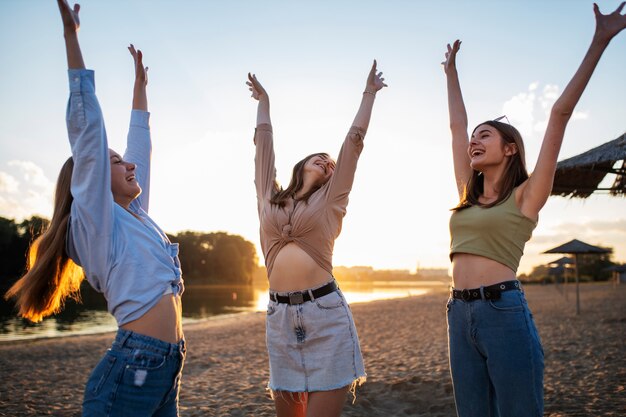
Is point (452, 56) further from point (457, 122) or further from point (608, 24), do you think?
point (608, 24)

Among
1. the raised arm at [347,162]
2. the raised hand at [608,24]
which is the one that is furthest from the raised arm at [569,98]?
the raised arm at [347,162]

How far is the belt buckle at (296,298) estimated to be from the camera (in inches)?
98.7

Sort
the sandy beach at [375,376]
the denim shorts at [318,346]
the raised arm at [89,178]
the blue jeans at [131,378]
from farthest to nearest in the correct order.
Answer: the sandy beach at [375,376] < the denim shorts at [318,346] < the raised arm at [89,178] < the blue jeans at [131,378]

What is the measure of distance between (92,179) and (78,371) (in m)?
8.70

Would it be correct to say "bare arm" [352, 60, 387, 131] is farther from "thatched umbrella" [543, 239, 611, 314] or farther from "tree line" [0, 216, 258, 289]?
"tree line" [0, 216, 258, 289]

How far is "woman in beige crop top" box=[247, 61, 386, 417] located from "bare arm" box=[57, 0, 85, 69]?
1259 millimetres

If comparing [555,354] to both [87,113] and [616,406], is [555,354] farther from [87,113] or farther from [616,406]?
[87,113]

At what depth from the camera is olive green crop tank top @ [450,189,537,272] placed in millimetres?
2381

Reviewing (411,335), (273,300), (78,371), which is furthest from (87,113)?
(411,335)

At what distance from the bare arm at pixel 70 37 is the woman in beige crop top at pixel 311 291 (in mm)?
1259

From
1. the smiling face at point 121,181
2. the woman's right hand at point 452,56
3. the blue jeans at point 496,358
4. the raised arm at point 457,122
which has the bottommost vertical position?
the blue jeans at point 496,358

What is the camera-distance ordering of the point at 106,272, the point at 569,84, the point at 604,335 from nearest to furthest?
the point at 106,272, the point at 569,84, the point at 604,335

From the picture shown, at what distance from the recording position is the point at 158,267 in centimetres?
201

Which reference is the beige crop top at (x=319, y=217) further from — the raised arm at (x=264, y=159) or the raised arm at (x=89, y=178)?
the raised arm at (x=89, y=178)
